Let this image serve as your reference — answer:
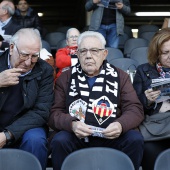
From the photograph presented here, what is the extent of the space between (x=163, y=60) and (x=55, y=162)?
105cm

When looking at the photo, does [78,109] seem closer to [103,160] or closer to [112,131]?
[112,131]

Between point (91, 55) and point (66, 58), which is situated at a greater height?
point (91, 55)

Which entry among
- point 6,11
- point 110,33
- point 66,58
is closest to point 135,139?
point 66,58

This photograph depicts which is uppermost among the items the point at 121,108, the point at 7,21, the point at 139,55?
the point at 7,21

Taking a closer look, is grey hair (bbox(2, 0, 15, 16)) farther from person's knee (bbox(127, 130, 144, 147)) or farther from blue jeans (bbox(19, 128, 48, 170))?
person's knee (bbox(127, 130, 144, 147))

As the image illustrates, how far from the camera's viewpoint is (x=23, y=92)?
108 inches

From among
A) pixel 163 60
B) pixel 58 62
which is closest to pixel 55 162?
pixel 163 60

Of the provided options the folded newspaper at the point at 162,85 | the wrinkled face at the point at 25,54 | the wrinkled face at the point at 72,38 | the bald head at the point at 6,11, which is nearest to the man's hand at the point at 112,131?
the folded newspaper at the point at 162,85

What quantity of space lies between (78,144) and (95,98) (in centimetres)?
32

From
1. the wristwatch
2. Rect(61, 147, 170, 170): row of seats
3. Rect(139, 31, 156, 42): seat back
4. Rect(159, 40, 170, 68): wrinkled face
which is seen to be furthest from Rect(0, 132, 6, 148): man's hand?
Rect(139, 31, 156, 42): seat back

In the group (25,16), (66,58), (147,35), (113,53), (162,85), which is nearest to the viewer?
(162,85)

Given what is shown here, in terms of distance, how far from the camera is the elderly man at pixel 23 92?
105 inches

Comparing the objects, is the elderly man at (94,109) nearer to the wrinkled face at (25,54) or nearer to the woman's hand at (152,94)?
the woman's hand at (152,94)

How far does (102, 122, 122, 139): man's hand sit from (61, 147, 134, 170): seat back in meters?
0.26
